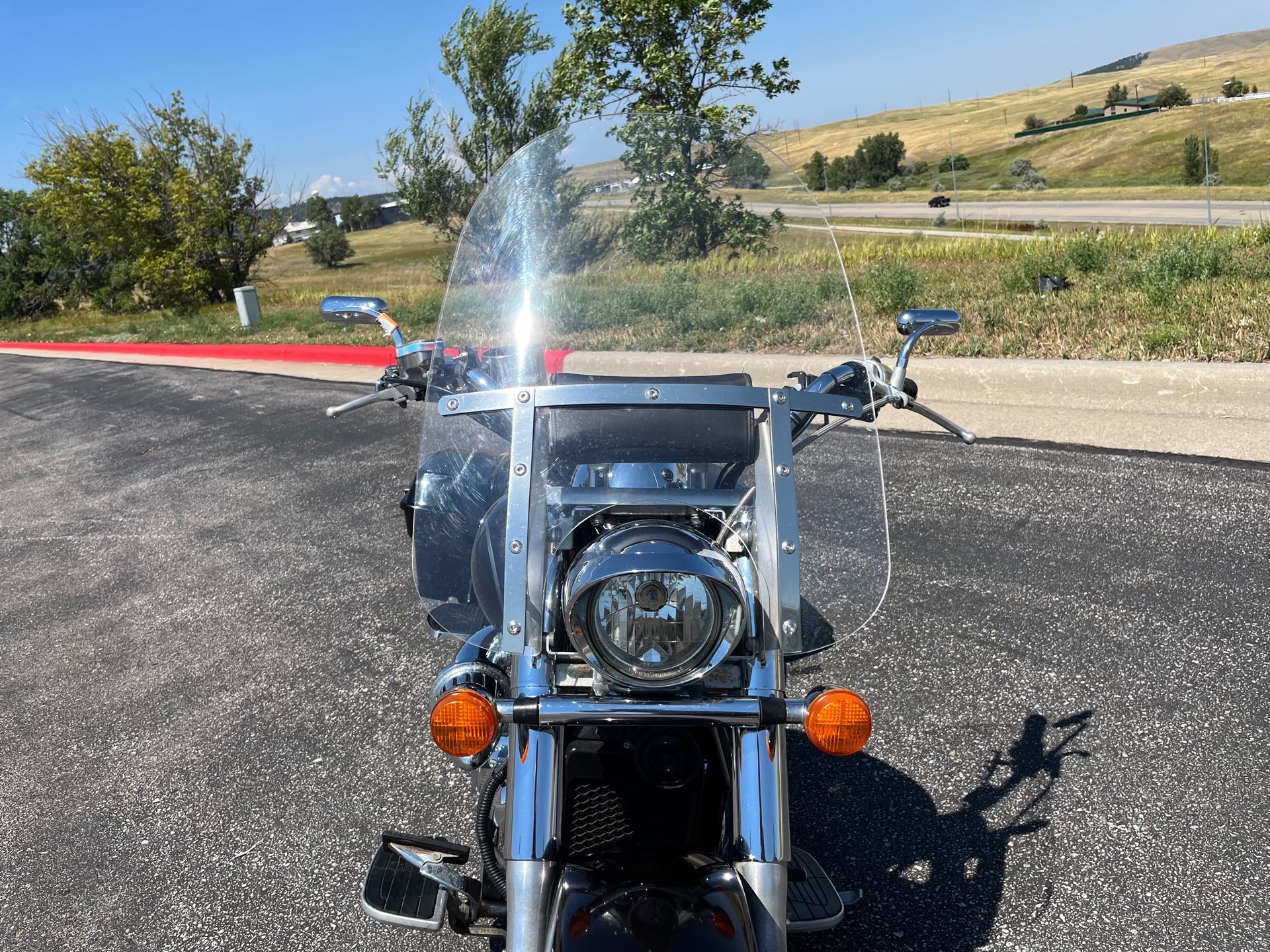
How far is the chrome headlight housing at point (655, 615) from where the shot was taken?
1.83 m

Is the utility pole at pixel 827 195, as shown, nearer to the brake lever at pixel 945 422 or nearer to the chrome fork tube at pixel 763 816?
the brake lever at pixel 945 422

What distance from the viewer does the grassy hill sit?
5112cm

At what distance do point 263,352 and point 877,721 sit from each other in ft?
45.2

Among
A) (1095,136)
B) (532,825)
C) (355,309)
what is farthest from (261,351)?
(1095,136)

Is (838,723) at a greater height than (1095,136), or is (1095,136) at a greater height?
(1095,136)

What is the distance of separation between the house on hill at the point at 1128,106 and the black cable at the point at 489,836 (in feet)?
256

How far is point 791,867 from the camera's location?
7.95 feet

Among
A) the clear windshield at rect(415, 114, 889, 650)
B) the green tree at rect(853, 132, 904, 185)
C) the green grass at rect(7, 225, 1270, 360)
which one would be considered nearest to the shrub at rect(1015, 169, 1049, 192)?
the green tree at rect(853, 132, 904, 185)

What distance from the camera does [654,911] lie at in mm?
1782

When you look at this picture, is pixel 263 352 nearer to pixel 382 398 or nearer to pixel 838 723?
pixel 382 398

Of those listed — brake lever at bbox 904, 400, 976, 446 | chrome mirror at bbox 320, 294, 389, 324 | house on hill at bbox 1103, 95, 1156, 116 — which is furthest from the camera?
house on hill at bbox 1103, 95, 1156, 116

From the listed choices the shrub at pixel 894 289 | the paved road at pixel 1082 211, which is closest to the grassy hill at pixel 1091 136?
the shrub at pixel 894 289

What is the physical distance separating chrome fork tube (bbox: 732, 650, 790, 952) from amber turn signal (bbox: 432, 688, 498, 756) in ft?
1.54

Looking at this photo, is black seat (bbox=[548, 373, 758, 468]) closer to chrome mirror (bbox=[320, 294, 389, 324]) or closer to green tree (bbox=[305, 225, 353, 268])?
chrome mirror (bbox=[320, 294, 389, 324])
